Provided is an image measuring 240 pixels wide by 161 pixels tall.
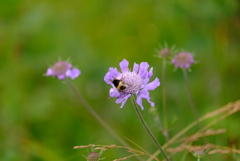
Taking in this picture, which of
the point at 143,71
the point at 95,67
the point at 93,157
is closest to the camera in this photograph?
the point at 93,157

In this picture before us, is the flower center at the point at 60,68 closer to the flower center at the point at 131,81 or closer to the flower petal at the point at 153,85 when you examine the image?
the flower center at the point at 131,81

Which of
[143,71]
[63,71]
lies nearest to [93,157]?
[143,71]

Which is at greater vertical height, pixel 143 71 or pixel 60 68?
pixel 60 68

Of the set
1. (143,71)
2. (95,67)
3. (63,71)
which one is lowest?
(143,71)

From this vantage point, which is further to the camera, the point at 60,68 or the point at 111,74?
the point at 60,68

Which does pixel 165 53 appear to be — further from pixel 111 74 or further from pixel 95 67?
pixel 95 67

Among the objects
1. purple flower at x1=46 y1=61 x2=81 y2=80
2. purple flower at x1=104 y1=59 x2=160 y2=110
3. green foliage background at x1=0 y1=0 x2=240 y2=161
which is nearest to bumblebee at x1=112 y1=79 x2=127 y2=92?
purple flower at x1=104 y1=59 x2=160 y2=110

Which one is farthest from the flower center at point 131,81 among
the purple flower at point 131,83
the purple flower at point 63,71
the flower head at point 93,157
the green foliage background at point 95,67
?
the green foliage background at point 95,67
